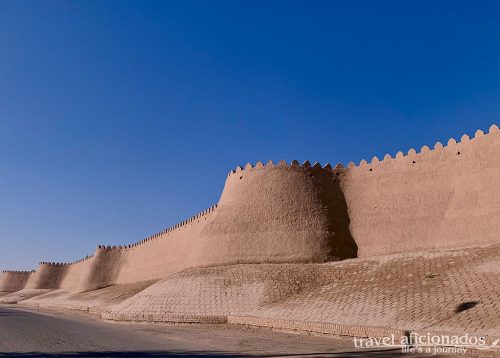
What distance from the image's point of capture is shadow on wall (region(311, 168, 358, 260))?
24.6 meters

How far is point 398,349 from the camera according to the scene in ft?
35.5

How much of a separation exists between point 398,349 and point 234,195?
1820cm

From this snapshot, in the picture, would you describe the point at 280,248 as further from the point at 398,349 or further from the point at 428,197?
the point at 398,349

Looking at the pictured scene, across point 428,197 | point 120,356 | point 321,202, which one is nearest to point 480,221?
point 428,197

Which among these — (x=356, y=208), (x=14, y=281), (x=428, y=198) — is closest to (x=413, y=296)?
(x=428, y=198)

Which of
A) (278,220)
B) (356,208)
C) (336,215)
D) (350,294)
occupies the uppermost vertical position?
(356,208)

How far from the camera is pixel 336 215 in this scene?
25875 mm

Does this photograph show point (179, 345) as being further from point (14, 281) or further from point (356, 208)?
point (14, 281)

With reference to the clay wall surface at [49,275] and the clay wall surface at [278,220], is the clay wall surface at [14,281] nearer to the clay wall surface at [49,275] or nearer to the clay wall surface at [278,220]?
the clay wall surface at [49,275]

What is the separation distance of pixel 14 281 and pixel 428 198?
8060cm

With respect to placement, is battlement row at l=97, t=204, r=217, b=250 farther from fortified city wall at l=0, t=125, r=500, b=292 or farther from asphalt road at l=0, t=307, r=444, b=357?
asphalt road at l=0, t=307, r=444, b=357

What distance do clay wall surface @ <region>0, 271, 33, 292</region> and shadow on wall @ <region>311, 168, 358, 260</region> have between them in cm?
7174

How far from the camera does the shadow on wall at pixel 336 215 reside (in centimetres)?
2462

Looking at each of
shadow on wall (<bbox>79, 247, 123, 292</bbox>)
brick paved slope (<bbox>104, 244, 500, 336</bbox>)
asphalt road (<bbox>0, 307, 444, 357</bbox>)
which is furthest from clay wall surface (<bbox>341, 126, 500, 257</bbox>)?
shadow on wall (<bbox>79, 247, 123, 292</bbox>)
